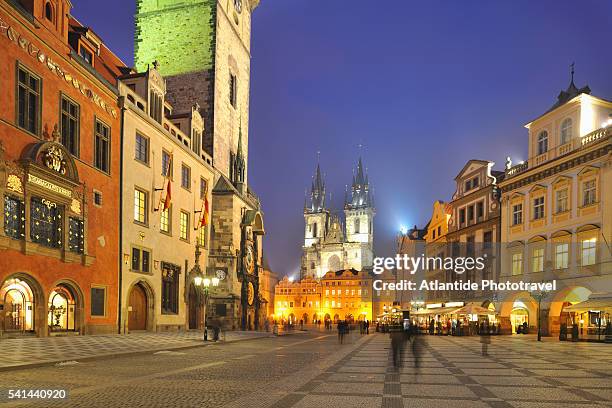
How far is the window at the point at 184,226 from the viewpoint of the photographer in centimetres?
3892

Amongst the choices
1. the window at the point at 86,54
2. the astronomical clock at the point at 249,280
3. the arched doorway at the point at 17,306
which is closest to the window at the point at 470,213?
the astronomical clock at the point at 249,280

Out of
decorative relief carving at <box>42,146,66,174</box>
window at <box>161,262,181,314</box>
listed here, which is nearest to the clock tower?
window at <box>161,262,181,314</box>

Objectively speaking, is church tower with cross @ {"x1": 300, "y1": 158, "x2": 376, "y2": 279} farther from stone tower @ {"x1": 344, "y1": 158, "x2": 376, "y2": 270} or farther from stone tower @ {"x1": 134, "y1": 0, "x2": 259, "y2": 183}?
stone tower @ {"x1": 134, "y1": 0, "x2": 259, "y2": 183}

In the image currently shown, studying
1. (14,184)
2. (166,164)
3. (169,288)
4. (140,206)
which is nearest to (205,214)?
(166,164)

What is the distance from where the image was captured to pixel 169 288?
36.7 metres

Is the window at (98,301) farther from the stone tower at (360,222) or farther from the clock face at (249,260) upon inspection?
the stone tower at (360,222)

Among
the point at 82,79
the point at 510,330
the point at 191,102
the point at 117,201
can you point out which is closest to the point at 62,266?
the point at 117,201

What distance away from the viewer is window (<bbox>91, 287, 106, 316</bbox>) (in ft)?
90.0

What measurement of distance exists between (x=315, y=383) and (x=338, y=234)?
16411 cm

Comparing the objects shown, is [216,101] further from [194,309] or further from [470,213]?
[470,213]

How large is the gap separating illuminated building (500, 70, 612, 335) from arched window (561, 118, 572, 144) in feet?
0.22

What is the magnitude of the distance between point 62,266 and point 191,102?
77.8 feet

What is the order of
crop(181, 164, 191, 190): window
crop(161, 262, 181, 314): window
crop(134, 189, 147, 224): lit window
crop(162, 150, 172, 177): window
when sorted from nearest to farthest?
1. crop(134, 189, 147, 224): lit window
2. crop(161, 262, 181, 314): window
3. crop(162, 150, 172, 177): window
4. crop(181, 164, 191, 190): window

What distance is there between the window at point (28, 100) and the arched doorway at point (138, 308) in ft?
Result: 39.7
